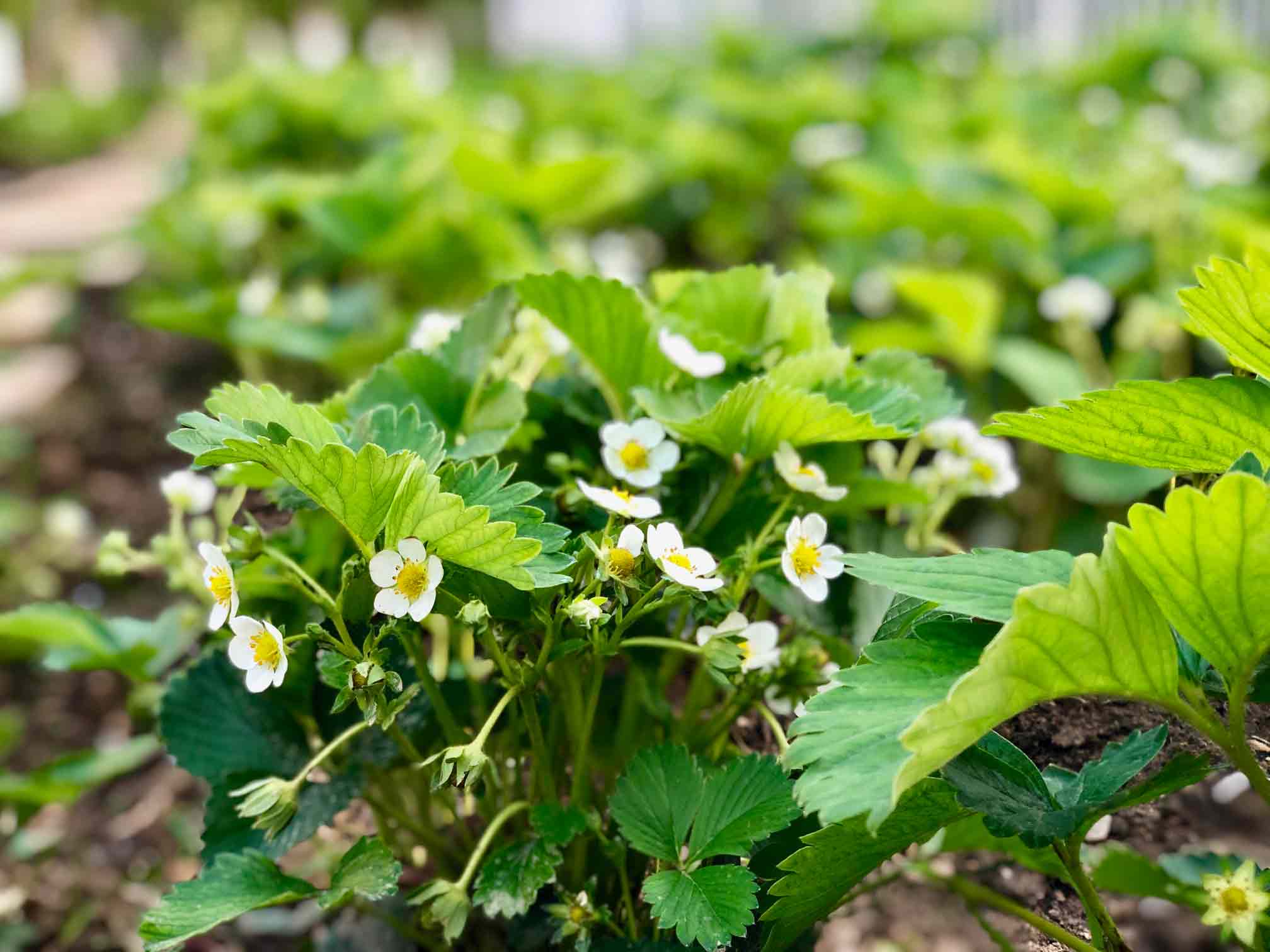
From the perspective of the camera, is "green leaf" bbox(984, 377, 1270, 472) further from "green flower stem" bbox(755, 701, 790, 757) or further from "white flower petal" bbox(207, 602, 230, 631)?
"white flower petal" bbox(207, 602, 230, 631)

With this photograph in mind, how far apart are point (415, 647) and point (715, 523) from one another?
11.3 inches

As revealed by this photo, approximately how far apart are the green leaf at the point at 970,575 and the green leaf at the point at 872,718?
46 millimetres

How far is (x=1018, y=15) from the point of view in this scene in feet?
19.7

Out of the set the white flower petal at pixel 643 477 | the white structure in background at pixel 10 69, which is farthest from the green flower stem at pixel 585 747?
the white structure in background at pixel 10 69

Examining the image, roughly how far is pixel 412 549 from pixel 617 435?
23 centimetres

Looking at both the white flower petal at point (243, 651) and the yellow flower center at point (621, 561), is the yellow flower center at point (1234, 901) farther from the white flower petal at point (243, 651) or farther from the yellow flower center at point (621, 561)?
the white flower petal at point (243, 651)

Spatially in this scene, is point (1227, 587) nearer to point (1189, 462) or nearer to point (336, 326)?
point (1189, 462)

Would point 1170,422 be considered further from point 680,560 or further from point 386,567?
point 386,567

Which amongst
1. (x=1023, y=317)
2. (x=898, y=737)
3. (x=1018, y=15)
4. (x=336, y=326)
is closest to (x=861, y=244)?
(x=1023, y=317)

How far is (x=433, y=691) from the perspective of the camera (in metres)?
0.91

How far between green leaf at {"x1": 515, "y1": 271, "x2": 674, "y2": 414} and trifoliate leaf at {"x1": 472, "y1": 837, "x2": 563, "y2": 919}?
0.41 m

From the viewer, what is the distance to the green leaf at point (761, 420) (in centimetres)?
91

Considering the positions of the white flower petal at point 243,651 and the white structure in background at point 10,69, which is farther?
the white structure in background at point 10,69

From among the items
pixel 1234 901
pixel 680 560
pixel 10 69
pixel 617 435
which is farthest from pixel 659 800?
pixel 10 69
